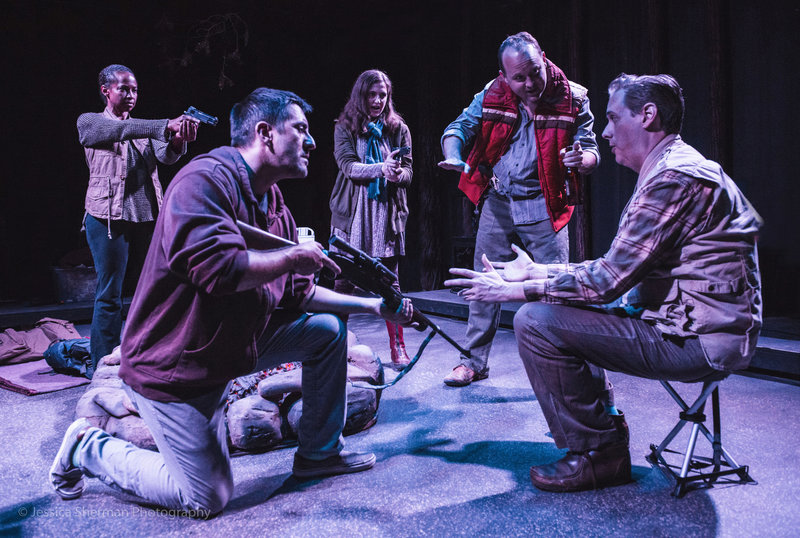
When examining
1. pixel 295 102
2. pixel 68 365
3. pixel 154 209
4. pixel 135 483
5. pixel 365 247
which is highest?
pixel 295 102

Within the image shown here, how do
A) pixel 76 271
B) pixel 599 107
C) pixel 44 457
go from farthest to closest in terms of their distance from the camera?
pixel 76 271 < pixel 599 107 < pixel 44 457

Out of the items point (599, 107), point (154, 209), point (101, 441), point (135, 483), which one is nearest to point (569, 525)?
point (135, 483)

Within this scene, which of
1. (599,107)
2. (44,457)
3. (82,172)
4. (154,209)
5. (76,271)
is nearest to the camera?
(44,457)

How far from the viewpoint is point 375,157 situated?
387 centimetres

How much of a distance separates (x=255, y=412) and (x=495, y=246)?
1.66 m

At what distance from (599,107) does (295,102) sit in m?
4.14

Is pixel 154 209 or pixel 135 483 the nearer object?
pixel 135 483

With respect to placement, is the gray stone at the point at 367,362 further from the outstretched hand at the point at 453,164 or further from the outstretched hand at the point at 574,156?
the outstretched hand at the point at 574,156

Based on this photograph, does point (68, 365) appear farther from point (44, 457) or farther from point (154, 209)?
point (44, 457)

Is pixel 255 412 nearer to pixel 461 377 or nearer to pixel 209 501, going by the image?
pixel 209 501

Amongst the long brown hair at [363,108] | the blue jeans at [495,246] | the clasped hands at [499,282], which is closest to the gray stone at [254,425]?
the clasped hands at [499,282]

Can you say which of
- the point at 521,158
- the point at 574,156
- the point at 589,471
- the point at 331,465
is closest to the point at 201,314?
the point at 331,465

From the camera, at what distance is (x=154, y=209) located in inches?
151

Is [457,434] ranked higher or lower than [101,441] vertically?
lower
